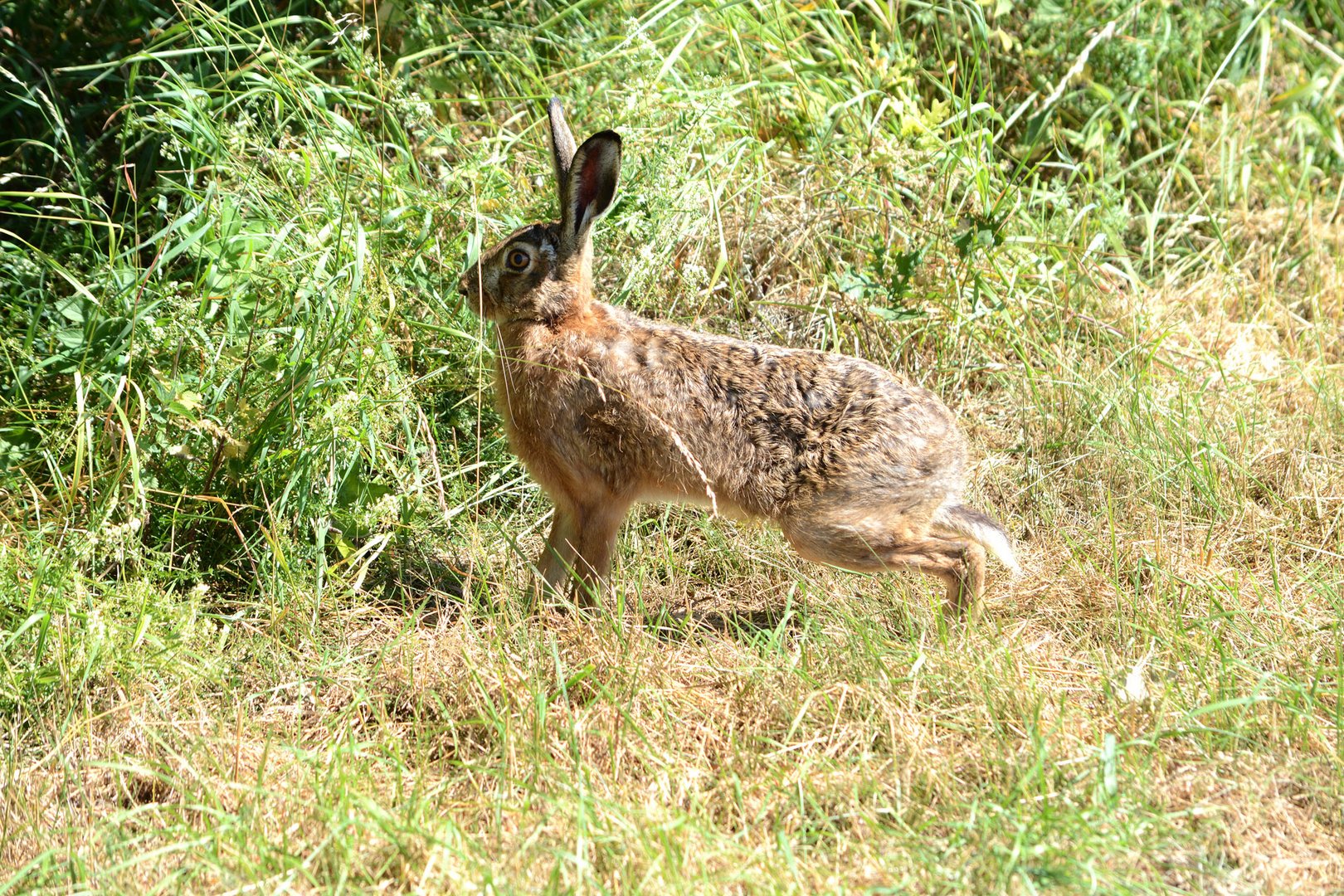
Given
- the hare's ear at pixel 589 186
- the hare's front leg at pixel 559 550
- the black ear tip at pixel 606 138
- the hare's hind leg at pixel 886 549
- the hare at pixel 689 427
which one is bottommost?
the hare's front leg at pixel 559 550

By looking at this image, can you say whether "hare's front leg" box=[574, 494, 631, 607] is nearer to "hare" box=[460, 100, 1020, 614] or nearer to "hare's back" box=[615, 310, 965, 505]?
"hare" box=[460, 100, 1020, 614]

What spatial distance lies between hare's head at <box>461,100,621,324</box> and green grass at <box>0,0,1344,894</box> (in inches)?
14.3

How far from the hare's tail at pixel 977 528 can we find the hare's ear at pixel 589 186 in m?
1.34

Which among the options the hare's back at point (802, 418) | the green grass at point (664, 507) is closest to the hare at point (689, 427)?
the hare's back at point (802, 418)

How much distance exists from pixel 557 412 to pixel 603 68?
1729 mm

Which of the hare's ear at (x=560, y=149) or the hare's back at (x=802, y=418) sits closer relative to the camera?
the hare's back at (x=802, y=418)

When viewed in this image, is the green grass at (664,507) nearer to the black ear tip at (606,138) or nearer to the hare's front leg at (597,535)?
the hare's front leg at (597,535)

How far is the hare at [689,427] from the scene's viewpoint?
12.4 feet

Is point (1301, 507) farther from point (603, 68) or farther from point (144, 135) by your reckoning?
point (144, 135)

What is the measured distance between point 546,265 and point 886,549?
1.32m

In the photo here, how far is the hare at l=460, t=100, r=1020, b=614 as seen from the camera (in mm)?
3770

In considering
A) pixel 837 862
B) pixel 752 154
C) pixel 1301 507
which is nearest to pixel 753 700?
pixel 837 862

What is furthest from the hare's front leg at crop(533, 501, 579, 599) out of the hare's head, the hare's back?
the hare's head

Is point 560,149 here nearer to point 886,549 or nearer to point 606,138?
point 606,138
